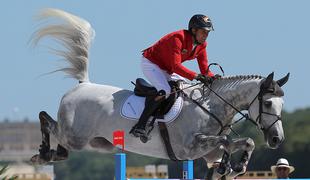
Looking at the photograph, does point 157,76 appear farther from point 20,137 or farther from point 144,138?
point 20,137

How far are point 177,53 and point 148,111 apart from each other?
0.61m

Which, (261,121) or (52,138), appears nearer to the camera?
(261,121)

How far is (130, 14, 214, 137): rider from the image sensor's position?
8938 mm

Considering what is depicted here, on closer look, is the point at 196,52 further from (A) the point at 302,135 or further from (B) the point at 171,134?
(A) the point at 302,135

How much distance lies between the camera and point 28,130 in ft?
85.9

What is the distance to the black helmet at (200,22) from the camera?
29.6ft

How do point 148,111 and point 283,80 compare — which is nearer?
point 283,80

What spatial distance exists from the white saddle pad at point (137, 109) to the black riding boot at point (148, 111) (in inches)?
5.3

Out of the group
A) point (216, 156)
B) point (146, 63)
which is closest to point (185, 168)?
point (216, 156)

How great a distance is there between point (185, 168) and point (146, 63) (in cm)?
116

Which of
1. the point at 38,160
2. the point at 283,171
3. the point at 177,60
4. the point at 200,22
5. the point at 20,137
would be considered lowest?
the point at 283,171

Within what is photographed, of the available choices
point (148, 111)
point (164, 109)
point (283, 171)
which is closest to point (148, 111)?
point (148, 111)

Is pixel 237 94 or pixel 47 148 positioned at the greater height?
pixel 237 94

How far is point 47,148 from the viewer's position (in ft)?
32.0
